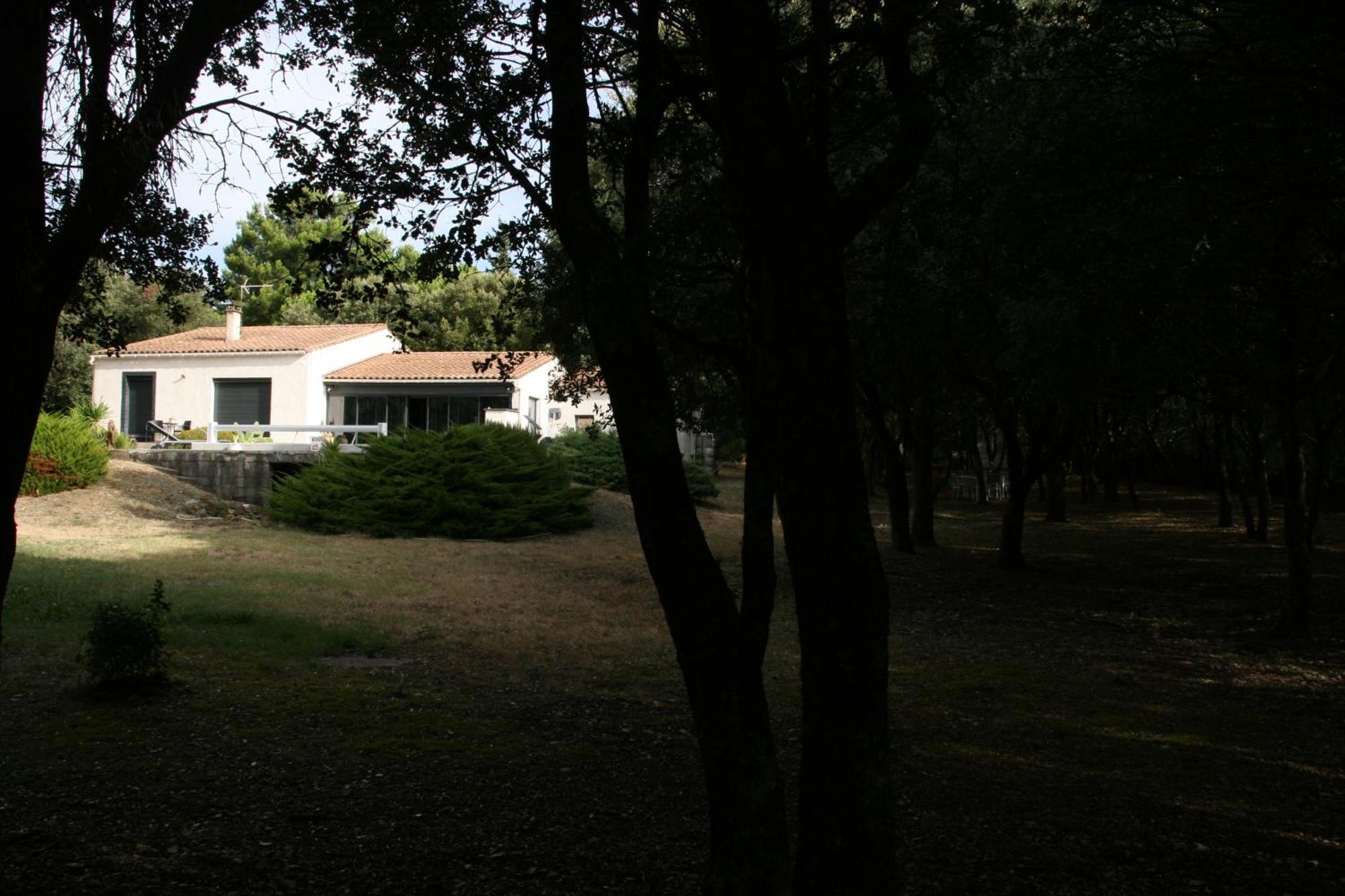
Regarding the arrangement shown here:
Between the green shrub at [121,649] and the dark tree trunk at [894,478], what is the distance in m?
13.9

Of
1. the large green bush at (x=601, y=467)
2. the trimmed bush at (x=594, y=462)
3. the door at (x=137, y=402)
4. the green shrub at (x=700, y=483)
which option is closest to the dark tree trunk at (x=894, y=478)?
the green shrub at (x=700, y=483)

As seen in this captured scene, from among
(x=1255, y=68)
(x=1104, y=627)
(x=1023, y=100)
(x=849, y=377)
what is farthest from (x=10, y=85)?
(x=1104, y=627)

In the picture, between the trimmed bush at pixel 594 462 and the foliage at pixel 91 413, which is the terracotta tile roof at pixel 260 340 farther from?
the trimmed bush at pixel 594 462

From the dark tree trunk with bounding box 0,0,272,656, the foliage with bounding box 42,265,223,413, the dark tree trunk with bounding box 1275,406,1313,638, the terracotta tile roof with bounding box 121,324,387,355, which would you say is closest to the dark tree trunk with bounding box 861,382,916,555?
the dark tree trunk with bounding box 1275,406,1313,638

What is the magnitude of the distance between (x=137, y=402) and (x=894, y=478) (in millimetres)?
28119

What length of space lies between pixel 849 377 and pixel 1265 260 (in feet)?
28.5

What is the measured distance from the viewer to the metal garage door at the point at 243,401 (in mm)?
36844

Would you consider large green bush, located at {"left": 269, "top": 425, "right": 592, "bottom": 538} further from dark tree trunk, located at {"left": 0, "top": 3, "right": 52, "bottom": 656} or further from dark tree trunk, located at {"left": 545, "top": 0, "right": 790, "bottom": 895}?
dark tree trunk, located at {"left": 545, "top": 0, "right": 790, "bottom": 895}

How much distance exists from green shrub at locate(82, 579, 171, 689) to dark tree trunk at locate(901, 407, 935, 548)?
16.2 metres

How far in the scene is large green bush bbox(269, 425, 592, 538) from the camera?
2227 cm

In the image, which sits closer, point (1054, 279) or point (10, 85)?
point (10, 85)

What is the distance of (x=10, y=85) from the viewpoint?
4.45m

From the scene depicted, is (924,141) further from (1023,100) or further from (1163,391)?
(1163,391)

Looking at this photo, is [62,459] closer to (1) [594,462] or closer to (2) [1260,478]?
(1) [594,462]
